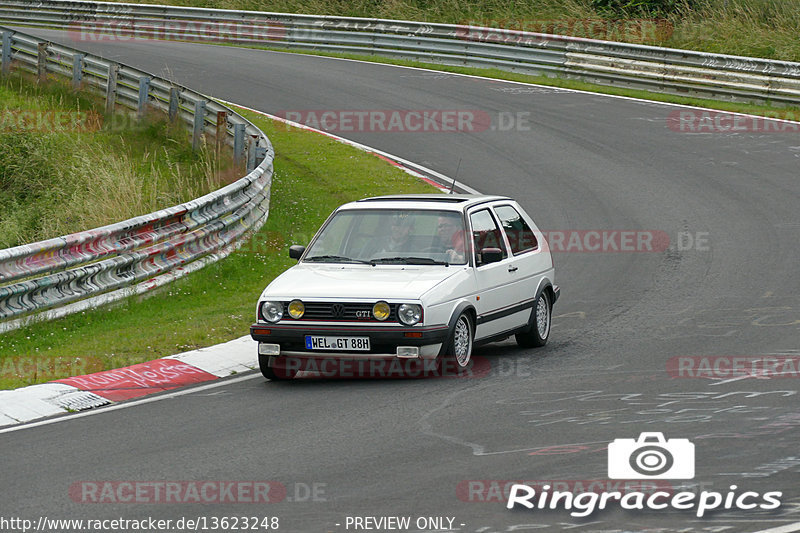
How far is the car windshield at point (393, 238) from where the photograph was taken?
11359mm

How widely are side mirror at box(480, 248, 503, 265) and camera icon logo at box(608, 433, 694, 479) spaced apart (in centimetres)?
357

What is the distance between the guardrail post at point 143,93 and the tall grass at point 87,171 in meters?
0.21

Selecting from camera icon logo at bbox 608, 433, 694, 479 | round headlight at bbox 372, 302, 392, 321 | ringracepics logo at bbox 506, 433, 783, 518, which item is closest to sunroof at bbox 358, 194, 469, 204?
round headlight at bbox 372, 302, 392, 321

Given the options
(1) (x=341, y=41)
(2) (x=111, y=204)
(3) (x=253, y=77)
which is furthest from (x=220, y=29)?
(2) (x=111, y=204)

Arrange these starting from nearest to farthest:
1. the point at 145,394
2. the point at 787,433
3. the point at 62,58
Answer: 1. the point at 787,433
2. the point at 145,394
3. the point at 62,58

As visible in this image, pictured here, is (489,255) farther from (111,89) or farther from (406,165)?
(111,89)

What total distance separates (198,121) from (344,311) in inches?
487

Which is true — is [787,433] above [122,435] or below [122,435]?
above

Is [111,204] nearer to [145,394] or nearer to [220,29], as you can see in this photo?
[145,394]

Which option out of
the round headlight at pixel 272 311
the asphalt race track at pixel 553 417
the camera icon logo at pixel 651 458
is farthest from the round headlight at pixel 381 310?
the camera icon logo at pixel 651 458

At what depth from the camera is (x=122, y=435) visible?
8.80 metres

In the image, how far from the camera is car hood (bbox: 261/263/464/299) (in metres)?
10.5

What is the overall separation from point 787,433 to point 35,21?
38244 mm

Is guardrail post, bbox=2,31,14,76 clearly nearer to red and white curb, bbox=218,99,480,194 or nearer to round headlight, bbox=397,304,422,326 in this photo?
red and white curb, bbox=218,99,480,194
